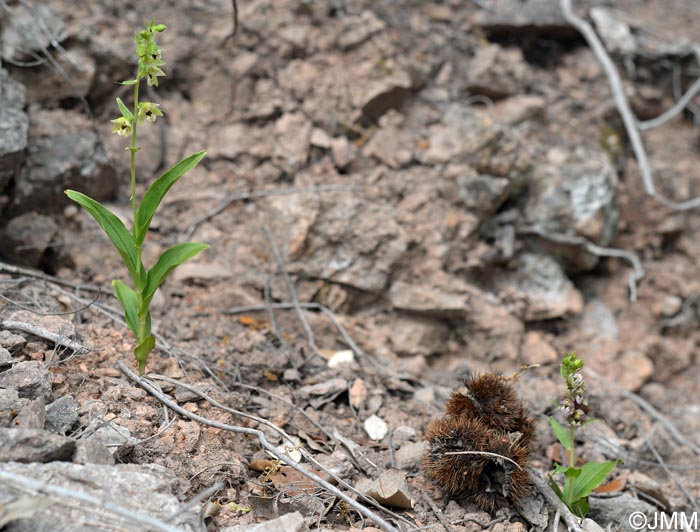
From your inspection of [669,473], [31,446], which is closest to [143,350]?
[31,446]

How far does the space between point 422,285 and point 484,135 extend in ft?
3.55

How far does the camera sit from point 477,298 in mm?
3713

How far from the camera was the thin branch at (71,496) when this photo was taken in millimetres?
1583

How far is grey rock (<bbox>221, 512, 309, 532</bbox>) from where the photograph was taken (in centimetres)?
189

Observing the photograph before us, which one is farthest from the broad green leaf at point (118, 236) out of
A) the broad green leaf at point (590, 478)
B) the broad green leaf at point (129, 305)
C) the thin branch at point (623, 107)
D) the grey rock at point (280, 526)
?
the thin branch at point (623, 107)

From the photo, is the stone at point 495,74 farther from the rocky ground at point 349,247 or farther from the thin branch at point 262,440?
the thin branch at point 262,440

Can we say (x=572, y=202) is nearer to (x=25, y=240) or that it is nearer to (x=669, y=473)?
(x=669, y=473)

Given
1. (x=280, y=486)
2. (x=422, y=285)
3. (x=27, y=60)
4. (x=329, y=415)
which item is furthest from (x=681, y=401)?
(x=27, y=60)

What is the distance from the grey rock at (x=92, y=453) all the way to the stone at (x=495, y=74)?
3.37 m

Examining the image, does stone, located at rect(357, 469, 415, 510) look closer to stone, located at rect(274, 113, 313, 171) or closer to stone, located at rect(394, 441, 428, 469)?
stone, located at rect(394, 441, 428, 469)

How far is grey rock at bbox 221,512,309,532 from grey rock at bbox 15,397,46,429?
0.69 metres

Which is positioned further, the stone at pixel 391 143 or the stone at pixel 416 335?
the stone at pixel 391 143

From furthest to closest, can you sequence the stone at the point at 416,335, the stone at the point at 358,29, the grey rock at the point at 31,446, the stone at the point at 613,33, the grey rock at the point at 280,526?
the stone at the point at 613,33 < the stone at the point at 358,29 < the stone at the point at 416,335 < the grey rock at the point at 280,526 < the grey rock at the point at 31,446

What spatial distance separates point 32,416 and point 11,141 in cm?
166
